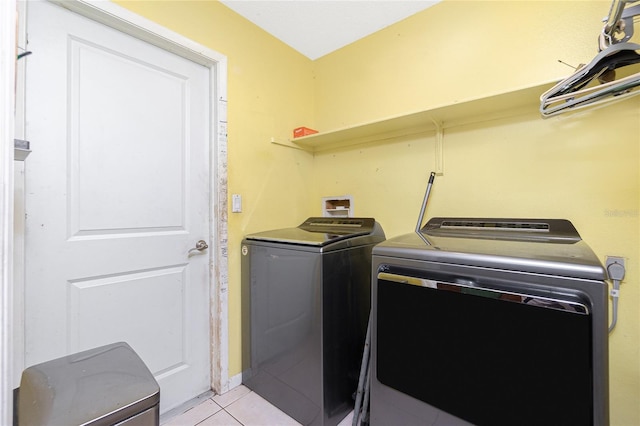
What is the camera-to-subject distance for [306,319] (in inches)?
57.8

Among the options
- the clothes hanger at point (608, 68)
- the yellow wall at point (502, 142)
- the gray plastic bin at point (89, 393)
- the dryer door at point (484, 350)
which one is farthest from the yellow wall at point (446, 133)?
the gray plastic bin at point (89, 393)

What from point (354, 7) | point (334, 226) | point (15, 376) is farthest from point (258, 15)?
point (15, 376)

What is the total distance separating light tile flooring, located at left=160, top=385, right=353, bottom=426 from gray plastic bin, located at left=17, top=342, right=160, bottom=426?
0.87 metres

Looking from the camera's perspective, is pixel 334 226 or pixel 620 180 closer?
pixel 620 180

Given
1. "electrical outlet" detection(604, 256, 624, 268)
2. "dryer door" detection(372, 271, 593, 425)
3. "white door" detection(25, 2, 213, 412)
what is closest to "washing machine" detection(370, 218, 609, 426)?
"dryer door" detection(372, 271, 593, 425)

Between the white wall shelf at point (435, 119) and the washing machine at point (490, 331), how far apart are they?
679 mm

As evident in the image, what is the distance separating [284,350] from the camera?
1.58 meters

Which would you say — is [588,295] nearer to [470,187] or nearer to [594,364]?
[594,364]

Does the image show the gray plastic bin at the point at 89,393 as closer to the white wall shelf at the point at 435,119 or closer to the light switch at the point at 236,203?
the light switch at the point at 236,203

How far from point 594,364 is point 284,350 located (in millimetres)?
1335

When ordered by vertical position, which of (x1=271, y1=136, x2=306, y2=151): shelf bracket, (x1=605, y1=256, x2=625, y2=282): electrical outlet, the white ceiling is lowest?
(x1=605, y1=256, x2=625, y2=282): electrical outlet

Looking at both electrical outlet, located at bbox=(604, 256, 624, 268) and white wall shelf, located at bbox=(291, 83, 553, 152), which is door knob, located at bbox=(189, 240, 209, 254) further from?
electrical outlet, located at bbox=(604, 256, 624, 268)

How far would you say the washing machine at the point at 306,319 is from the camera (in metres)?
1.43

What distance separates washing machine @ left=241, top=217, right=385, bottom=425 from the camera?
4.69ft
